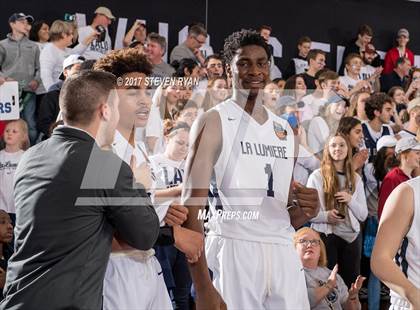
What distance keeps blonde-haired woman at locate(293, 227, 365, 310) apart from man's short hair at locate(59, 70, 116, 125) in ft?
10.2

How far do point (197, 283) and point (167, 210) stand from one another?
420 mm

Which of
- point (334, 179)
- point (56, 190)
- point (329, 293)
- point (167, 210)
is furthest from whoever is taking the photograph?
point (334, 179)

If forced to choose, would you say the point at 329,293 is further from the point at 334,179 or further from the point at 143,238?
the point at 143,238

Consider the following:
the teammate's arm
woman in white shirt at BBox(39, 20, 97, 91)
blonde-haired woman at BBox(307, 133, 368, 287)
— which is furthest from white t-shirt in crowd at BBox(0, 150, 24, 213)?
the teammate's arm

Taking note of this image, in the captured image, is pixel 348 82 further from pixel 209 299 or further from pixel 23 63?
pixel 209 299

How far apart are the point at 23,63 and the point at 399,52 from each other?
653 cm

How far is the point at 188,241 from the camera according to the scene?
4047mm

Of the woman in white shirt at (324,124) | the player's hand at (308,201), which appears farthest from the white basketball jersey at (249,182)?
the woman in white shirt at (324,124)

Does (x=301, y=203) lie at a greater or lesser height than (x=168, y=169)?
greater

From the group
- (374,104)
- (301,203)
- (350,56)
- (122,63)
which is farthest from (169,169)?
(350,56)

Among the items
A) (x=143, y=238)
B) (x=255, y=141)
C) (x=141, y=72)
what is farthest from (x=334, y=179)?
(x=143, y=238)

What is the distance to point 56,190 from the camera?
129 inches

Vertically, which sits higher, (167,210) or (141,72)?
(141,72)

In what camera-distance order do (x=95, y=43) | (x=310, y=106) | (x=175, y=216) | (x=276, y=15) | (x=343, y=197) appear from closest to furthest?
1. (x=175, y=216)
2. (x=343, y=197)
3. (x=310, y=106)
4. (x=95, y=43)
5. (x=276, y=15)
